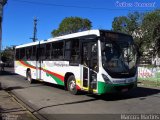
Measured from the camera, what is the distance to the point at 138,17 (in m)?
53.1

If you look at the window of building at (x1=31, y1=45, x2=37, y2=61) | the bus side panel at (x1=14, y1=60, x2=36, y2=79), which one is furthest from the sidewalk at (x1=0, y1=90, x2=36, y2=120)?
the bus side panel at (x1=14, y1=60, x2=36, y2=79)

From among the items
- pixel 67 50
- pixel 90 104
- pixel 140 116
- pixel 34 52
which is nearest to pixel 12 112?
pixel 90 104

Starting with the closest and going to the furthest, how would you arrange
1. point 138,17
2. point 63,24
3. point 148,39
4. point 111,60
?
point 111,60 → point 148,39 → point 138,17 → point 63,24

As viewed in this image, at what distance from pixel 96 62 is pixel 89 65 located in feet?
1.75

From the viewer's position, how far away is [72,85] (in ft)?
48.6

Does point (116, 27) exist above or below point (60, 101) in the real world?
above

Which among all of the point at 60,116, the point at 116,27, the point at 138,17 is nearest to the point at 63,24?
the point at 116,27

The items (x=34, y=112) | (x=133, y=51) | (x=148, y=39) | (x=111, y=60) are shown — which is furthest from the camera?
(x=148, y=39)

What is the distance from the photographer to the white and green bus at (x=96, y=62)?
12.4 m

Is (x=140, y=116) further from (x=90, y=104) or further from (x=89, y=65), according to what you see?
(x=89, y=65)

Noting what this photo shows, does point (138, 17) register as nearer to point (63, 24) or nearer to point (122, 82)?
point (63, 24)

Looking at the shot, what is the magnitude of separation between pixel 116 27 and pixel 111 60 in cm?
4695

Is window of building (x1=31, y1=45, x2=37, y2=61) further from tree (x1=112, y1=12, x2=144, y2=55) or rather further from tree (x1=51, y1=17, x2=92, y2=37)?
tree (x1=51, y1=17, x2=92, y2=37)

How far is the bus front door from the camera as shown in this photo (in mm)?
12750
